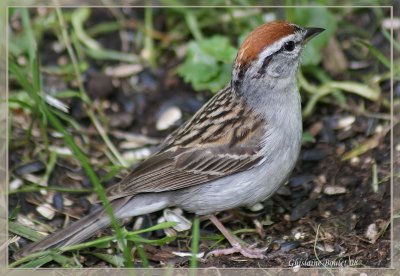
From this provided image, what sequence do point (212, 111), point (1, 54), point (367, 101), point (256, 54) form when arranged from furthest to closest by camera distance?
1. point (367, 101)
2. point (1, 54)
3. point (212, 111)
4. point (256, 54)

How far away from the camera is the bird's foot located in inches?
160

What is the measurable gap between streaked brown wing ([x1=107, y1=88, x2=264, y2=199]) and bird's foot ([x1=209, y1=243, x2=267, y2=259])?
0.37m

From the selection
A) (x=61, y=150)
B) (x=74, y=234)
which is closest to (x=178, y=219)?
(x=74, y=234)

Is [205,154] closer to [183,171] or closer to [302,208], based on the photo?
[183,171]

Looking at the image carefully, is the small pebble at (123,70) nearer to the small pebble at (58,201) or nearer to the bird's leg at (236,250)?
the small pebble at (58,201)

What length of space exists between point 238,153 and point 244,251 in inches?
20.2

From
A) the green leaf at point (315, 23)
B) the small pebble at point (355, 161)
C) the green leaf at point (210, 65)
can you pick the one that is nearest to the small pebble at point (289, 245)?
the small pebble at point (355, 161)

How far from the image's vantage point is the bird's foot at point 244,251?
4.07 m

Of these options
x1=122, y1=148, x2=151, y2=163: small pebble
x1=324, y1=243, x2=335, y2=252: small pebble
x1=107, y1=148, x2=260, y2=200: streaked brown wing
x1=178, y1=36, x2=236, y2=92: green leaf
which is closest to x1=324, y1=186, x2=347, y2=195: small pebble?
x1=324, y1=243, x2=335, y2=252: small pebble

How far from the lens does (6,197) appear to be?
4.43m

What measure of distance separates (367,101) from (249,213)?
1200 mm

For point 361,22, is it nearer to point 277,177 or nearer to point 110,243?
point 277,177

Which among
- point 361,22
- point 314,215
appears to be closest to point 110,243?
point 314,215

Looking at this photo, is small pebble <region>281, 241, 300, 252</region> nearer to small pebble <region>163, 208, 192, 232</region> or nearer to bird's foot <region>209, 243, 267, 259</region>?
bird's foot <region>209, 243, 267, 259</region>
